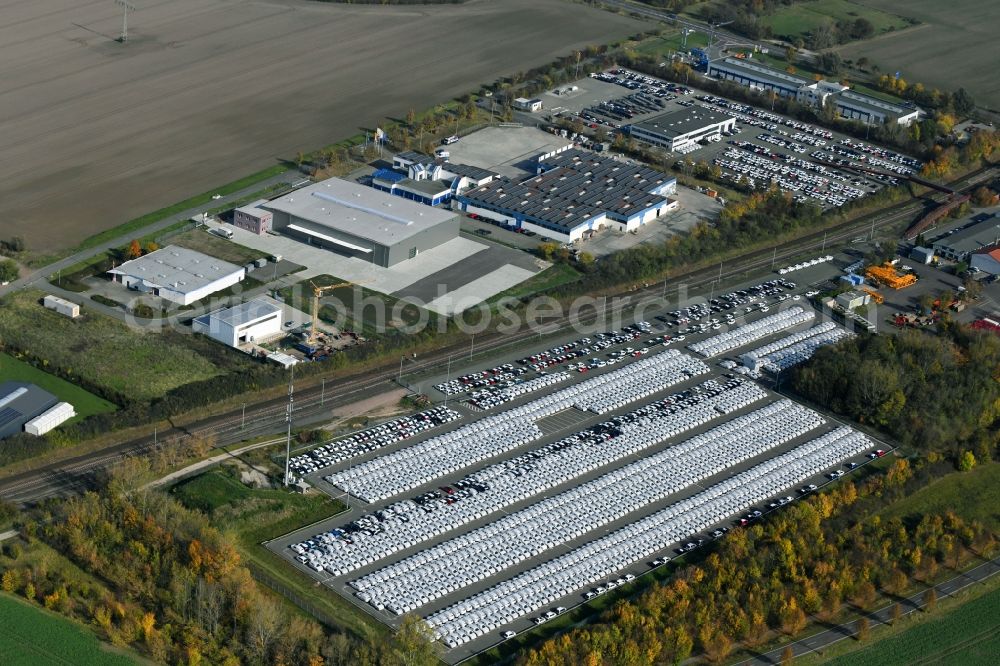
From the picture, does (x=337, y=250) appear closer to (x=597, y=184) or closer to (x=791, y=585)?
(x=597, y=184)

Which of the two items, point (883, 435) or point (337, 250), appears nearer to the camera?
point (883, 435)

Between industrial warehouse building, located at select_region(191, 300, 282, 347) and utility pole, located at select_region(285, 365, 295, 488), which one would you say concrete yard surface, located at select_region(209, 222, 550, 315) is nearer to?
industrial warehouse building, located at select_region(191, 300, 282, 347)

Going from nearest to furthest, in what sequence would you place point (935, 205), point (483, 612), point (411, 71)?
point (483, 612), point (935, 205), point (411, 71)

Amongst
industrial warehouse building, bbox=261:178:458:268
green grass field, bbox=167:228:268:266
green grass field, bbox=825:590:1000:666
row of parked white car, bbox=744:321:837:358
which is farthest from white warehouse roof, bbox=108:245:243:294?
green grass field, bbox=825:590:1000:666

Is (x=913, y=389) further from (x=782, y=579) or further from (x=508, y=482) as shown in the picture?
(x=508, y=482)

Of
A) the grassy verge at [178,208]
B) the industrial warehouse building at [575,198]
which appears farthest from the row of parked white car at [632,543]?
the grassy verge at [178,208]

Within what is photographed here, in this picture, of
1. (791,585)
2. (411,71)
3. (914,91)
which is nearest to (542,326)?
(791,585)

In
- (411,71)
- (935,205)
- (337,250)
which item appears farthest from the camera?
(411,71)

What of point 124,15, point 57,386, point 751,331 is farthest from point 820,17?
point 57,386
